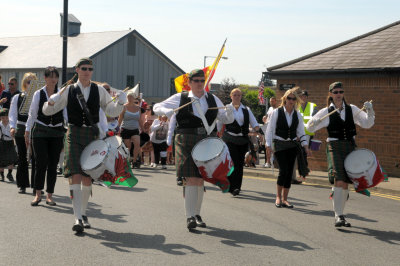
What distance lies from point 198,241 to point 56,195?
14.3ft

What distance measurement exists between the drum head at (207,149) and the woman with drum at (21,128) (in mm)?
3932

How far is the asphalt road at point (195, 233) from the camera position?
635 centimetres

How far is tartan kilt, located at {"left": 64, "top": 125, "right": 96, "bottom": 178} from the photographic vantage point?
749 cm

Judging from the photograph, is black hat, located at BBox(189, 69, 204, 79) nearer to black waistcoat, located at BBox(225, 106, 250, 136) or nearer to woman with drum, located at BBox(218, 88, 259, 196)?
woman with drum, located at BBox(218, 88, 259, 196)

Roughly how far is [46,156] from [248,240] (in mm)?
3654

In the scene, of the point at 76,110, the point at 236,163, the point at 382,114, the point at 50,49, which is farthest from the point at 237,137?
the point at 50,49

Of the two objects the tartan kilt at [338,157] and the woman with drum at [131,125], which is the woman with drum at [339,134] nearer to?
the tartan kilt at [338,157]

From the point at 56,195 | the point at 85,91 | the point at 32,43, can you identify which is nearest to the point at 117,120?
the point at 56,195

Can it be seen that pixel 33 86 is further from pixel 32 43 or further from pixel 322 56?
pixel 32 43

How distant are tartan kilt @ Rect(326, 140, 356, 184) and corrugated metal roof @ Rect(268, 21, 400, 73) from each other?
25.2ft

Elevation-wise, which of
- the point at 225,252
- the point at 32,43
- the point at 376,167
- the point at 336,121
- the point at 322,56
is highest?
the point at 32,43

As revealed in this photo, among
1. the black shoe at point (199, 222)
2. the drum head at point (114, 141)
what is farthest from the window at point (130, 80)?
the drum head at point (114, 141)

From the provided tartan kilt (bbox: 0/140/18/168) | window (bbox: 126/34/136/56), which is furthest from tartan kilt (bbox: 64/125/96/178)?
window (bbox: 126/34/136/56)

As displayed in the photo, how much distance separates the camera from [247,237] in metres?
7.48
